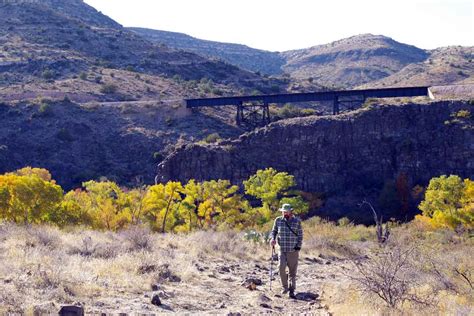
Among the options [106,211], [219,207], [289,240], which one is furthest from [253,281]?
[219,207]

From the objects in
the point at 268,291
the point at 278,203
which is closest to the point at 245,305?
the point at 268,291

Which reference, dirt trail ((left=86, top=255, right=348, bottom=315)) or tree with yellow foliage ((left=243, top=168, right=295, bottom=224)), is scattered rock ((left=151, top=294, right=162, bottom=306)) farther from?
tree with yellow foliage ((left=243, top=168, right=295, bottom=224))

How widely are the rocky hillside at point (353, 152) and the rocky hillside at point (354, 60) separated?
81705 millimetres

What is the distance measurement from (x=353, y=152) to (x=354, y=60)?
4430 inches

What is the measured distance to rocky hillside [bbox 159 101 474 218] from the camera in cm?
5241

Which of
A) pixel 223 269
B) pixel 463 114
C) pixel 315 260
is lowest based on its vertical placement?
pixel 315 260

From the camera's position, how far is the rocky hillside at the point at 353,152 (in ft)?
172

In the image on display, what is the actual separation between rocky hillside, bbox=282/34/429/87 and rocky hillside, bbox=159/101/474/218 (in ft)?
268

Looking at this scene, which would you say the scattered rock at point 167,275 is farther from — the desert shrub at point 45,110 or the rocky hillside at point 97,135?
the desert shrub at point 45,110

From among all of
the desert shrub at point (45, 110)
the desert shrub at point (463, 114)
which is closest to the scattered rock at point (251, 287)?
the desert shrub at point (463, 114)

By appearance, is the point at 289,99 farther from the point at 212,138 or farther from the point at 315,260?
the point at 315,260

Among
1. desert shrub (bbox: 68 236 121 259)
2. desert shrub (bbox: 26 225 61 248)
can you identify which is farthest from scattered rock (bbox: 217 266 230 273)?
desert shrub (bbox: 26 225 61 248)

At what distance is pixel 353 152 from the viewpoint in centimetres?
5484

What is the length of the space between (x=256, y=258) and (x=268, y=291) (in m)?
4.95
